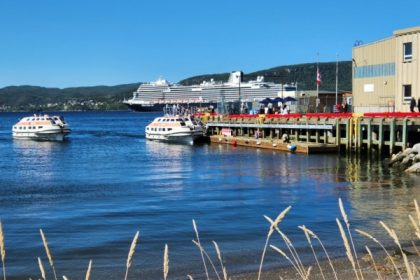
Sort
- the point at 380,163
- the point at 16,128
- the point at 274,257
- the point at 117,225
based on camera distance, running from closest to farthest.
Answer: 1. the point at 274,257
2. the point at 117,225
3. the point at 380,163
4. the point at 16,128

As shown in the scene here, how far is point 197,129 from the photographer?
201 ft

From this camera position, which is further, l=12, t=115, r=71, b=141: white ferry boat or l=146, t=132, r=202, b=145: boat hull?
l=12, t=115, r=71, b=141: white ferry boat

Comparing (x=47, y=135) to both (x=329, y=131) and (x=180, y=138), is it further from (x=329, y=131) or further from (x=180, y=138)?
(x=329, y=131)

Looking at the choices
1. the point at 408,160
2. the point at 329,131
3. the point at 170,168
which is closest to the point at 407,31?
the point at 329,131

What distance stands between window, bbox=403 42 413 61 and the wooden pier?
18.6ft

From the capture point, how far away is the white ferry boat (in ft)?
233

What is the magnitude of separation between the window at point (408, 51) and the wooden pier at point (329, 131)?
5659 millimetres

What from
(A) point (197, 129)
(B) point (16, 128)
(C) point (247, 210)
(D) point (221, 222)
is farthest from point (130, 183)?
(B) point (16, 128)

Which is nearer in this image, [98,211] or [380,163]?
[98,211]

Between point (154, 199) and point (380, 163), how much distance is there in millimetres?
17884

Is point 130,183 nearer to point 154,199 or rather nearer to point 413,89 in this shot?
point 154,199

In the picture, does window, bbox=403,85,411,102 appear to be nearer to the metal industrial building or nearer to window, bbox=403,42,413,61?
the metal industrial building

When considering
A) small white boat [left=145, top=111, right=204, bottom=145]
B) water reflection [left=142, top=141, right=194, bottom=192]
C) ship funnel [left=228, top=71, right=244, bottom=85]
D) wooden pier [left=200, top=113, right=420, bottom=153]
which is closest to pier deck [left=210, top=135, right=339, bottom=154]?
wooden pier [left=200, top=113, right=420, bottom=153]

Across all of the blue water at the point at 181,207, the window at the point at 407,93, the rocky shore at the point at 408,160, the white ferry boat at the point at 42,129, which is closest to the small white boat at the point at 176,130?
the white ferry boat at the point at 42,129
